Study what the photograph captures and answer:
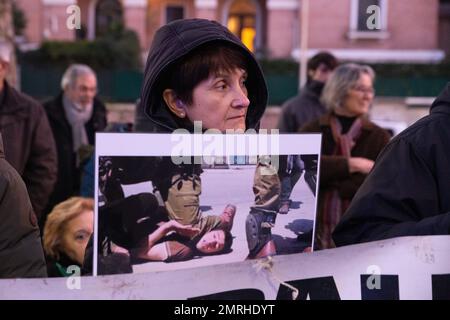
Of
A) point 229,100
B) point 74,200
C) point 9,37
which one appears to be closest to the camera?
point 229,100

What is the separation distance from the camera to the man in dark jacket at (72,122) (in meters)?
5.30

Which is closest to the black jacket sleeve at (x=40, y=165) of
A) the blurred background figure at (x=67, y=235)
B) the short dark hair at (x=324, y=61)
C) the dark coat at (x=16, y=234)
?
the blurred background figure at (x=67, y=235)

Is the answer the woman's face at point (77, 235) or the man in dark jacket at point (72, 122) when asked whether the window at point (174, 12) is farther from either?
the woman's face at point (77, 235)

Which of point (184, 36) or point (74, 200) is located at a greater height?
point (184, 36)

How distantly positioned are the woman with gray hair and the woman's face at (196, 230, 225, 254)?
2.44m

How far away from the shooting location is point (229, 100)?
1959 millimetres

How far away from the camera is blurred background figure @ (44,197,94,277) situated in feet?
11.3

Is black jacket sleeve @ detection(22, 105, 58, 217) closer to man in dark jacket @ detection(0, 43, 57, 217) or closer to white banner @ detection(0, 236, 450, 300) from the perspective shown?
man in dark jacket @ detection(0, 43, 57, 217)

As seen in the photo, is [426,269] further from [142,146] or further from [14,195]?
[14,195]

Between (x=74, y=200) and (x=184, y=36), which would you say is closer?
(x=184, y=36)

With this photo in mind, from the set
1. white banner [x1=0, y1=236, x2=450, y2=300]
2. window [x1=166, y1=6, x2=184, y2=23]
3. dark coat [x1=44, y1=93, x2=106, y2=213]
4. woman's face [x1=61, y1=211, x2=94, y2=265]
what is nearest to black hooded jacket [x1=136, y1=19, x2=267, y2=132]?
white banner [x1=0, y1=236, x2=450, y2=300]

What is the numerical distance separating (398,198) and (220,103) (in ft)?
1.65

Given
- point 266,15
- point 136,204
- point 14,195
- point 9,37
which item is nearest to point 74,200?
point 14,195

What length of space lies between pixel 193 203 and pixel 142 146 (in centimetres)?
16
